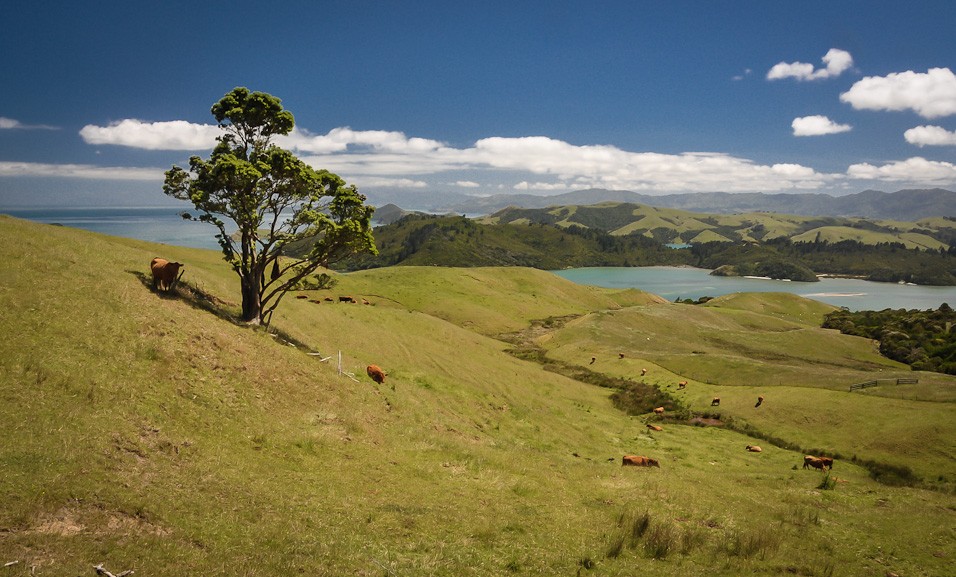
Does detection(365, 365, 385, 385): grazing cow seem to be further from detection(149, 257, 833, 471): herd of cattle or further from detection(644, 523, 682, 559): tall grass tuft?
detection(644, 523, 682, 559): tall grass tuft

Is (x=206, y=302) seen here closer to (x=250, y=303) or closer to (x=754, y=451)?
(x=250, y=303)

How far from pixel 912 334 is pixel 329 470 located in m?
144

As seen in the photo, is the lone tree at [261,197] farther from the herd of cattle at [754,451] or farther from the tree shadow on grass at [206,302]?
the herd of cattle at [754,451]

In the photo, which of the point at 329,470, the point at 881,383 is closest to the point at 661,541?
the point at 329,470

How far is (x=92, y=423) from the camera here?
16.4 metres

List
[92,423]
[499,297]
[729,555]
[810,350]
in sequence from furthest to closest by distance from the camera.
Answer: [499,297] < [810,350] < [729,555] < [92,423]

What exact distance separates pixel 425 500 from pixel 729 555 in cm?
1163

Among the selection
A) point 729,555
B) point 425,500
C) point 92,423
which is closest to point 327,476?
Result: point 425,500

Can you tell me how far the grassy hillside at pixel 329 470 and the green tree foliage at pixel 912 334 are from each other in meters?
75.1

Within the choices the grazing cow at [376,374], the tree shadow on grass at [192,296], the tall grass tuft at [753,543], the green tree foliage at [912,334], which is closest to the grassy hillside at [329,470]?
the tall grass tuft at [753,543]

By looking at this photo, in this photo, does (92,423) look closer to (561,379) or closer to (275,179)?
(275,179)

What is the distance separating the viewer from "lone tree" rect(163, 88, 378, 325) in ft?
103

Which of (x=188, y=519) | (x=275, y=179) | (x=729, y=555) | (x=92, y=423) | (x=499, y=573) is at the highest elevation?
(x=275, y=179)

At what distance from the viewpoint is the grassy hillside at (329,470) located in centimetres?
1338
